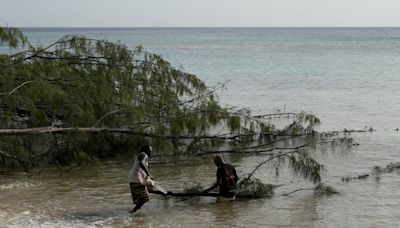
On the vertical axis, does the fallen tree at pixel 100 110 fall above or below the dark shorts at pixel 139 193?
above

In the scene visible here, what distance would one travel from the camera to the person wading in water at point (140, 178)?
9.97m

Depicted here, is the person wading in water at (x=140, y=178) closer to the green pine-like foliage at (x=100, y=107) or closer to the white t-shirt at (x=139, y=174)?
the white t-shirt at (x=139, y=174)

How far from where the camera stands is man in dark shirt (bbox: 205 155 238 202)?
1045cm

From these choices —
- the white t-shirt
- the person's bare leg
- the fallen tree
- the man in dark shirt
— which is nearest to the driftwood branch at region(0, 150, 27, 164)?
the fallen tree

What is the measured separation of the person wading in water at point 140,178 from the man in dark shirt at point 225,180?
1.21 metres

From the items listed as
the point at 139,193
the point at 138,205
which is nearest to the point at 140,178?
the point at 139,193

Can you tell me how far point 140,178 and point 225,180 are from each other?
1605 millimetres

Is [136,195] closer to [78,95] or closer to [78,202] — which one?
[78,202]

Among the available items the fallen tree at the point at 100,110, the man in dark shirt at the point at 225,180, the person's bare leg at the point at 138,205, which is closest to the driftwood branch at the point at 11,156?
the fallen tree at the point at 100,110

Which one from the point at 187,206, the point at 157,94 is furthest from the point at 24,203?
the point at 157,94

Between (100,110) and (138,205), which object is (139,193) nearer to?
(138,205)

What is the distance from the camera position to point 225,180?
34.8 feet

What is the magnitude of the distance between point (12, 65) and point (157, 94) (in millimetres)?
3567

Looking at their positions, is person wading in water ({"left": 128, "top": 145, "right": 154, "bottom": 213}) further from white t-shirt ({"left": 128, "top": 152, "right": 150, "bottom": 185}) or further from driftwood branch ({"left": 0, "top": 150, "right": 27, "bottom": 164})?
driftwood branch ({"left": 0, "top": 150, "right": 27, "bottom": 164})
